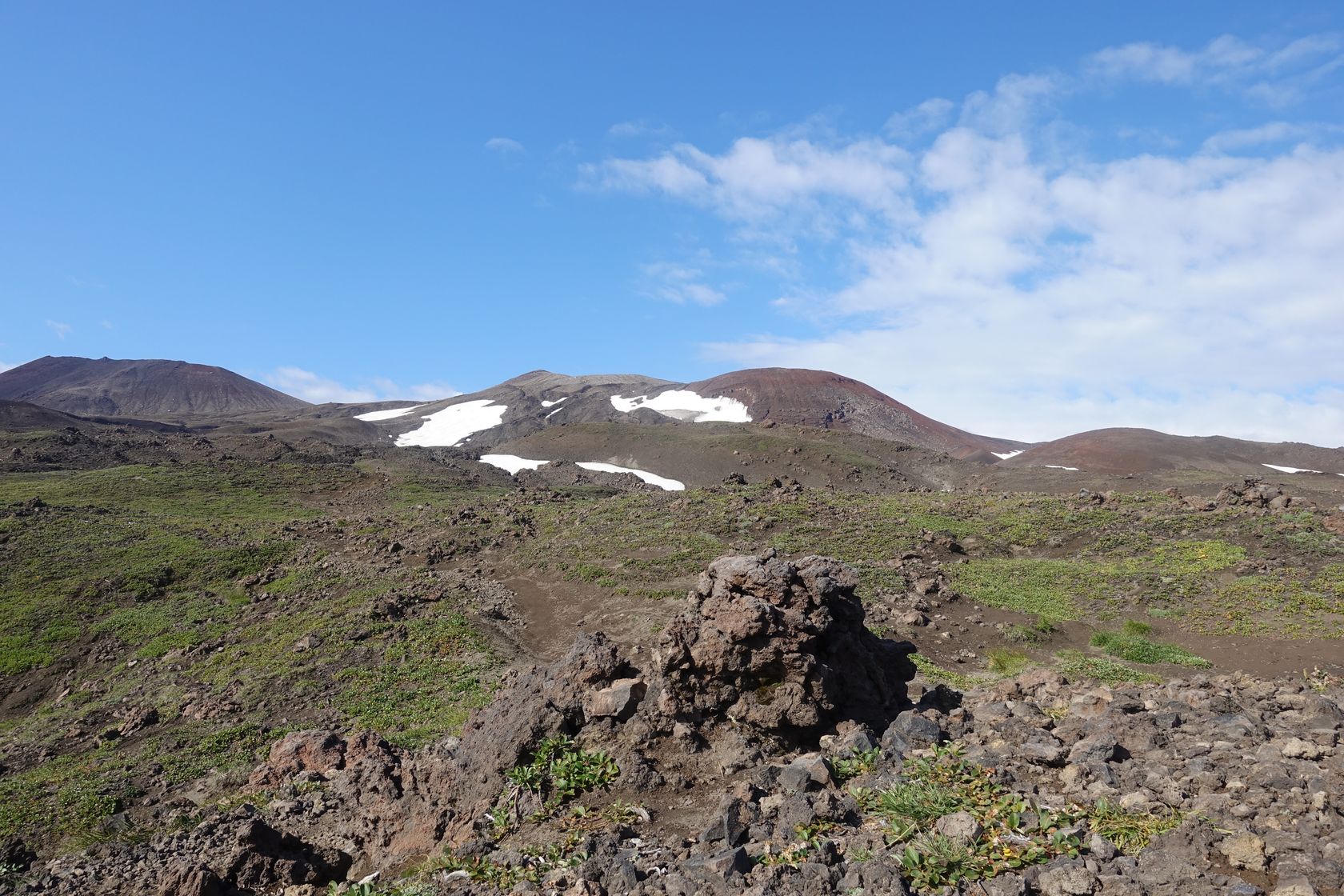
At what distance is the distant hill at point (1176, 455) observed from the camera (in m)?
72.2

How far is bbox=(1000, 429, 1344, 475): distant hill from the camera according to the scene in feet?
237

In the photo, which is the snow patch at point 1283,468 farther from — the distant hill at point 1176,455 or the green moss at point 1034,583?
the green moss at point 1034,583

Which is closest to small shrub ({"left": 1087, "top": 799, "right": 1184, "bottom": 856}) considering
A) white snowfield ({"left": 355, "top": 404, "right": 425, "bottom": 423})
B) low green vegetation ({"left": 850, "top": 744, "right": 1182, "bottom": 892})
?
low green vegetation ({"left": 850, "top": 744, "right": 1182, "bottom": 892})

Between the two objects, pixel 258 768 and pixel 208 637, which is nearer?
pixel 258 768

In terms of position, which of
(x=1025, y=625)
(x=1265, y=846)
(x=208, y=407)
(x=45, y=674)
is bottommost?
(x=45, y=674)

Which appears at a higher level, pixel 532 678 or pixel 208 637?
pixel 532 678

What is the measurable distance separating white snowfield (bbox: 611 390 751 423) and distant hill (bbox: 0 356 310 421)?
65.8 m

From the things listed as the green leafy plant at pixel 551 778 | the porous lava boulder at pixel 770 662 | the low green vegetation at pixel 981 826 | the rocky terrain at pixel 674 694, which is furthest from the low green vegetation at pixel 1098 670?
the green leafy plant at pixel 551 778

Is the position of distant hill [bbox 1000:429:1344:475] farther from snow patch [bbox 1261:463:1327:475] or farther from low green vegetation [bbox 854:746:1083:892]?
low green vegetation [bbox 854:746:1083:892]

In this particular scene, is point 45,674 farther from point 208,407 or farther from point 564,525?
point 208,407

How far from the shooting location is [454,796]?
8312 millimetres

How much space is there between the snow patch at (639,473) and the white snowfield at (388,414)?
54005mm

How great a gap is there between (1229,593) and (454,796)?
22.2 meters

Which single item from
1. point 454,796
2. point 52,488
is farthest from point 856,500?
point 52,488
